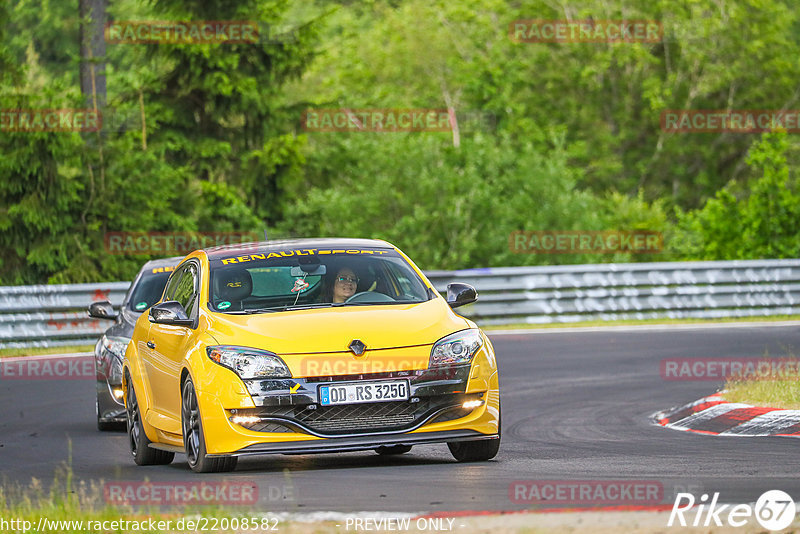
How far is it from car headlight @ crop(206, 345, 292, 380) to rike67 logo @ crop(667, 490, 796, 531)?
272 cm

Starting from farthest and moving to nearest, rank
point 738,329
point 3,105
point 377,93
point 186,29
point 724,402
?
point 377,93
point 186,29
point 3,105
point 738,329
point 724,402

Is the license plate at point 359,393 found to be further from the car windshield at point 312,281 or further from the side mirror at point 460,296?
the side mirror at point 460,296

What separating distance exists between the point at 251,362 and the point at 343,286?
1323mm

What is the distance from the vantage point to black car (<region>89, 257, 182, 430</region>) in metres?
13.3

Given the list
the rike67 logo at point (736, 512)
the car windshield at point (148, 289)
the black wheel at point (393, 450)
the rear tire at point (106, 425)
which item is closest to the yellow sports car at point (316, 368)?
the black wheel at point (393, 450)

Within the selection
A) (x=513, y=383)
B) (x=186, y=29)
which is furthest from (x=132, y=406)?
(x=186, y=29)

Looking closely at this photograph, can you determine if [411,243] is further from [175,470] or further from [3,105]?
[175,470]

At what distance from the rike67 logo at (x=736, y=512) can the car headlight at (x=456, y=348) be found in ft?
7.34

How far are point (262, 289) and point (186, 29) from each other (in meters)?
23.2

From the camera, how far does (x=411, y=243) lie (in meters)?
33.8

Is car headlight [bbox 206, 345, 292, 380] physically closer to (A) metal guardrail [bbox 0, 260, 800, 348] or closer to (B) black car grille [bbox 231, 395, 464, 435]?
(B) black car grille [bbox 231, 395, 464, 435]

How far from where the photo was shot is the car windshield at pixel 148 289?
1385cm

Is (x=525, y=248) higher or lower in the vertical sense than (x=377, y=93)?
lower

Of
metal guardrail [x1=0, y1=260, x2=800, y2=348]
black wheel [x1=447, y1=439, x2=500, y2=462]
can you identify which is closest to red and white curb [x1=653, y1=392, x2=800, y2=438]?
black wheel [x1=447, y1=439, x2=500, y2=462]
